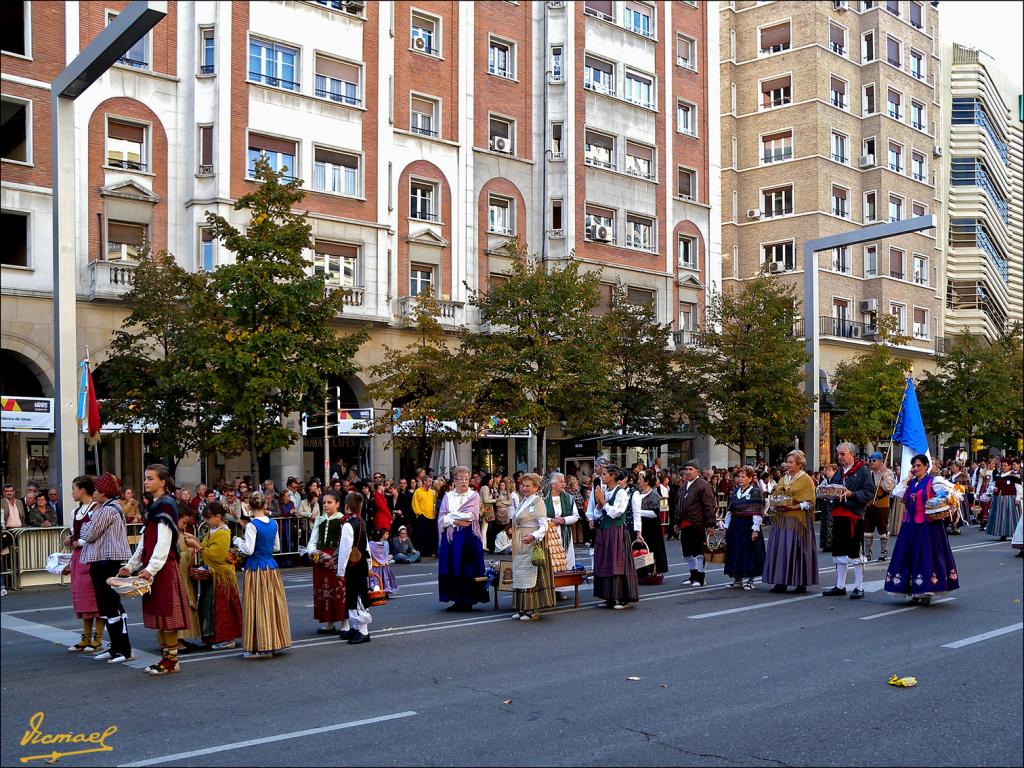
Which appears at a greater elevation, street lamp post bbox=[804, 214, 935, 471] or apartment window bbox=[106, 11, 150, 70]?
apartment window bbox=[106, 11, 150, 70]

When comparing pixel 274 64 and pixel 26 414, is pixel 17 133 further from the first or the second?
pixel 274 64

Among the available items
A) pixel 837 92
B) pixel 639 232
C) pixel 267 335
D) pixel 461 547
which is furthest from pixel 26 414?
pixel 837 92

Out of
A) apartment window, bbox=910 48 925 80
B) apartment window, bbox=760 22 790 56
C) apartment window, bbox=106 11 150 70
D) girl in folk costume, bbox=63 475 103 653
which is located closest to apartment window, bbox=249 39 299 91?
apartment window, bbox=106 11 150 70

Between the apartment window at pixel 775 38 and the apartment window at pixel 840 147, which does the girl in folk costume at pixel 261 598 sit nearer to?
the apartment window at pixel 840 147

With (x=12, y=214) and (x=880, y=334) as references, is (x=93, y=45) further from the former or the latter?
(x=880, y=334)

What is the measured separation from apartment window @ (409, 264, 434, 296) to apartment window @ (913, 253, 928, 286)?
99.0 ft

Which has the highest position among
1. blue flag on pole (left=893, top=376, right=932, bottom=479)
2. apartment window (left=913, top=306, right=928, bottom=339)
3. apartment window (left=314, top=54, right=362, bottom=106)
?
apartment window (left=314, top=54, right=362, bottom=106)

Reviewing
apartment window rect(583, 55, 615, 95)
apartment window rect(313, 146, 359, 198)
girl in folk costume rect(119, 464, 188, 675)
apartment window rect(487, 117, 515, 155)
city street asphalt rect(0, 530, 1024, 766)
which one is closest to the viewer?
city street asphalt rect(0, 530, 1024, 766)

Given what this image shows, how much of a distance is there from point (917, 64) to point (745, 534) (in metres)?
46.8

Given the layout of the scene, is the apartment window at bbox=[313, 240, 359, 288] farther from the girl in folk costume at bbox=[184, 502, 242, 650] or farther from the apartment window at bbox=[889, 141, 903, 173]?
the apartment window at bbox=[889, 141, 903, 173]

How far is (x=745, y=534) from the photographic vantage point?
51.4 feet

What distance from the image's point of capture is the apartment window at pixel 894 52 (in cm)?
5238

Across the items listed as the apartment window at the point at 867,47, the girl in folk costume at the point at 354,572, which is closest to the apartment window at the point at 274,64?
the girl in folk costume at the point at 354,572

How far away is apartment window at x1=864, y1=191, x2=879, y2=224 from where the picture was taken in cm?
5200
